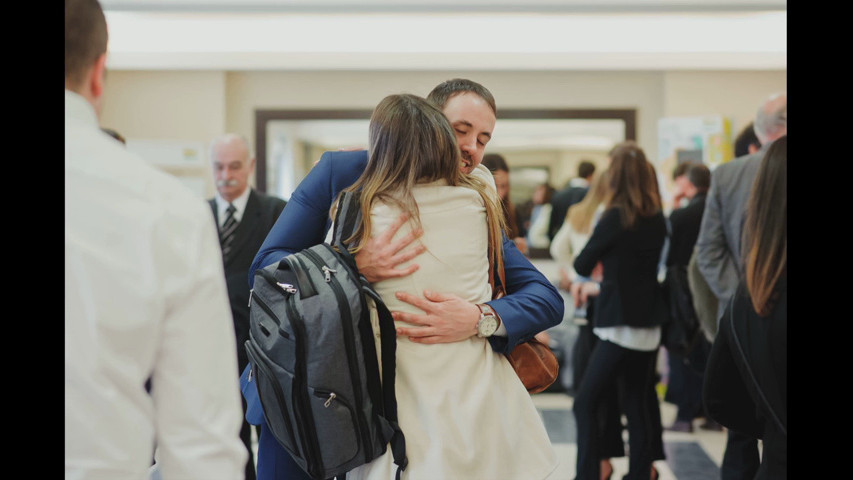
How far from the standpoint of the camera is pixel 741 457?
2.91 m

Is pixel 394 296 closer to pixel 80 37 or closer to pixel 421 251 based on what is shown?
pixel 421 251

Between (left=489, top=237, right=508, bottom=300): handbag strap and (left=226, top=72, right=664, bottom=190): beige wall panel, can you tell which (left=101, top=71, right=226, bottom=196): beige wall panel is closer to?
(left=226, top=72, right=664, bottom=190): beige wall panel

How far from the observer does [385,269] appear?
1.53 m

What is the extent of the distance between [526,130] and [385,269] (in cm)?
596

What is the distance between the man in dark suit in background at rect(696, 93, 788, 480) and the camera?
2.92m

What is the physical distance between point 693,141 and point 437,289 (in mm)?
5918

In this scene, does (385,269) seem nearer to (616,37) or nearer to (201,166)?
(616,37)

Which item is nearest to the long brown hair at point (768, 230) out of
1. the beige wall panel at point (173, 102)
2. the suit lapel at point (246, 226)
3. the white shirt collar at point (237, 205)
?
the suit lapel at point (246, 226)

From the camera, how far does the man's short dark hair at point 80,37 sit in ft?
3.27

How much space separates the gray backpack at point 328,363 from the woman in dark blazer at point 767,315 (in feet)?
2.44

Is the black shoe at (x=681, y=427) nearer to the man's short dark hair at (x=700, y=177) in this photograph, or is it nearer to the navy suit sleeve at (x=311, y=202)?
the man's short dark hair at (x=700, y=177)

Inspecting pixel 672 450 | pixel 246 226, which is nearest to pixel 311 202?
pixel 246 226

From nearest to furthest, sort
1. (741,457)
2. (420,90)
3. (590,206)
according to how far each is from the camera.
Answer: (741,457), (590,206), (420,90)

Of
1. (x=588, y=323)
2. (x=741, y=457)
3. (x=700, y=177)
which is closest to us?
(x=741, y=457)
